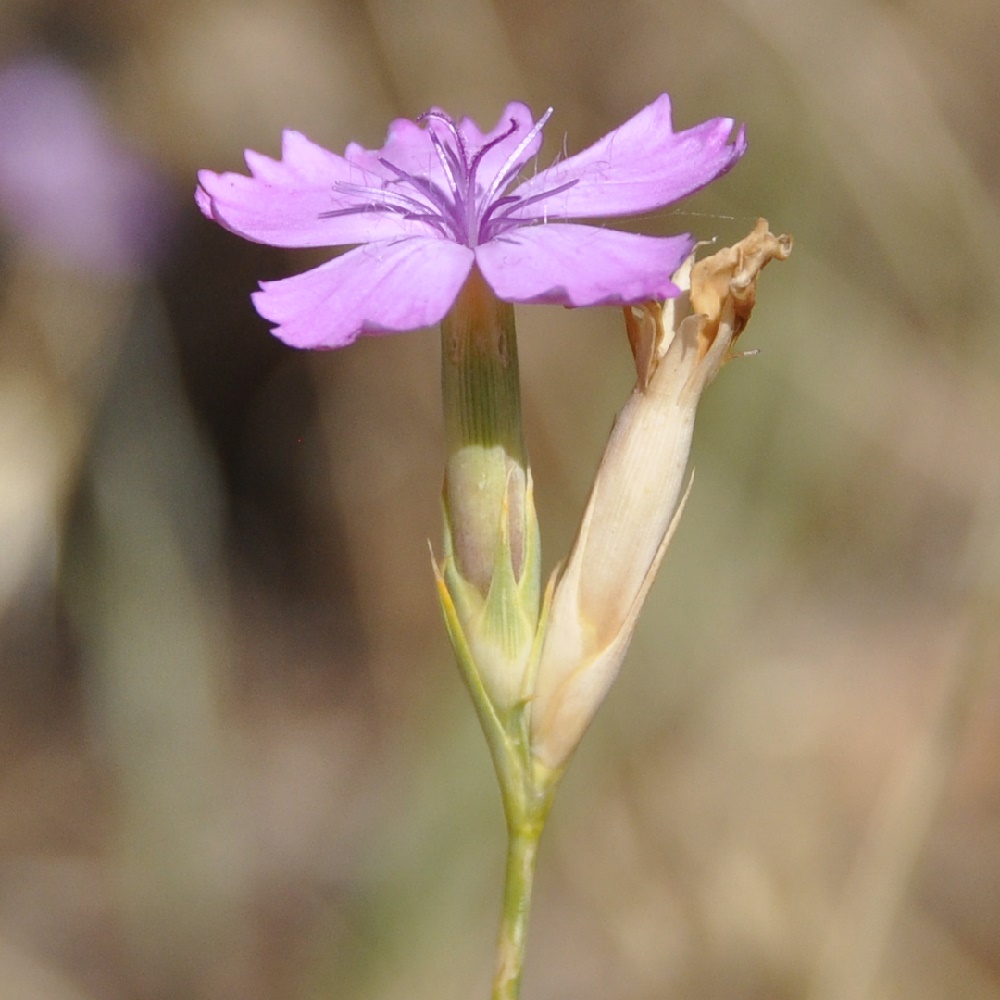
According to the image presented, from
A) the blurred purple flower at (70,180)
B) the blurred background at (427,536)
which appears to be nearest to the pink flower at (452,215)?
the blurred background at (427,536)

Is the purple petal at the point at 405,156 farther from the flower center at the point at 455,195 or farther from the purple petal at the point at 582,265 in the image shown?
the purple petal at the point at 582,265

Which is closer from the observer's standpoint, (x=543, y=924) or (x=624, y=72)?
(x=543, y=924)

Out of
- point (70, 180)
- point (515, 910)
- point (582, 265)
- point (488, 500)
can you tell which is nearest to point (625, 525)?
point (488, 500)

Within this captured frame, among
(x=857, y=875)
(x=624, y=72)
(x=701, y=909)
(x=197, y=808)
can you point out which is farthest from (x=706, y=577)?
(x=624, y=72)

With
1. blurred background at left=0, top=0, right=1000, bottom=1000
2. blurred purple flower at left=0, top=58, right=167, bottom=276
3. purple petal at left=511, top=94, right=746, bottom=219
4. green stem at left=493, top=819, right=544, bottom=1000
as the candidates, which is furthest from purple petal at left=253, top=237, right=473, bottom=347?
blurred purple flower at left=0, top=58, right=167, bottom=276

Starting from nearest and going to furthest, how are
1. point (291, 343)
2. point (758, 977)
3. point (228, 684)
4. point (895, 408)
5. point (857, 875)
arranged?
1. point (291, 343)
2. point (857, 875)
3. point (758, 977)
4. point (228, 684)
5. point (895, 408)

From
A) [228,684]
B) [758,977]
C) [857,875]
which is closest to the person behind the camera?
[857,875]

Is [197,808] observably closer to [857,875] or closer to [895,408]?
[857,875]
